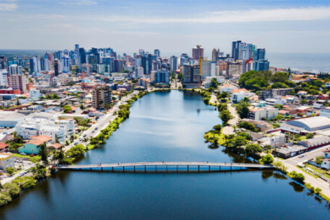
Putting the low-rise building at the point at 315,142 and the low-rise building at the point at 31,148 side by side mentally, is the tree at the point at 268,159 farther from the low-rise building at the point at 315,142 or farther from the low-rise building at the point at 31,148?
the low-rise building at the point at 31,148

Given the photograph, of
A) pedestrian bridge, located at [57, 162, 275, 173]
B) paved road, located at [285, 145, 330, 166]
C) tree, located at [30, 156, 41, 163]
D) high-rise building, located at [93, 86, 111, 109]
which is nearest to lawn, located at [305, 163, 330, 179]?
paved road, located at [285, 145, 330, 166]

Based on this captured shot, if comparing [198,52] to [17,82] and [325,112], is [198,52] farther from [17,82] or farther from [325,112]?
[325,112]

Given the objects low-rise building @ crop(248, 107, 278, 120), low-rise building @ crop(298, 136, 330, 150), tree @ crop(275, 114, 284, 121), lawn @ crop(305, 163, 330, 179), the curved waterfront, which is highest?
low-rise building @ crop(248, 107, 278, 120)

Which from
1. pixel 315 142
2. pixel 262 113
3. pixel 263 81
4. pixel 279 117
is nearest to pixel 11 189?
pixel 315 142

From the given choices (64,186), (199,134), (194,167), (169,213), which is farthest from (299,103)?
(64,186)

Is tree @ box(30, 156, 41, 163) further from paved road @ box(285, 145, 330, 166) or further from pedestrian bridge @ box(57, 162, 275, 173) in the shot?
paved road @ box(285, 145, 330, 166)

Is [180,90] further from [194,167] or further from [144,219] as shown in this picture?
[144,219]

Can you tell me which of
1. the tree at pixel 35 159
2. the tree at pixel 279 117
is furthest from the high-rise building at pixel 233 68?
the tree at pixel 35 159
